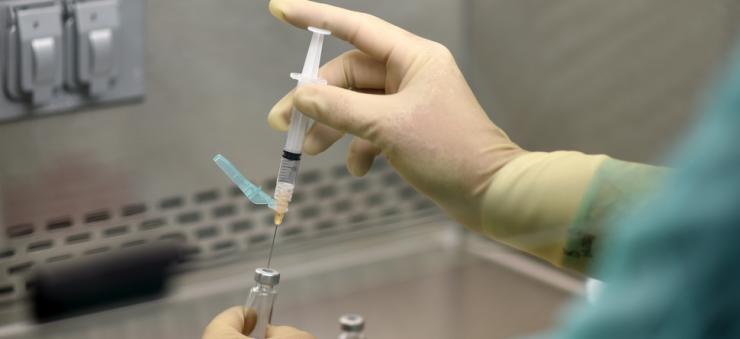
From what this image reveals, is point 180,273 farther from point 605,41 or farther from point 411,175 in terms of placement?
point 605,41

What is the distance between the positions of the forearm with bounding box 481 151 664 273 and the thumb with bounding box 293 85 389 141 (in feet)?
0.45

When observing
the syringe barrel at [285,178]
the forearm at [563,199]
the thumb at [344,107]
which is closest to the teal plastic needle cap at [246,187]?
the syringe barrel at [285,178]

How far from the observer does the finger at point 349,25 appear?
97cm

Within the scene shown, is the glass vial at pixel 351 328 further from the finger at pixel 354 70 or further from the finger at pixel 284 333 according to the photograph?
the finger at pixel 354 70

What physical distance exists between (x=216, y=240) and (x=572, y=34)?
2.07 feet

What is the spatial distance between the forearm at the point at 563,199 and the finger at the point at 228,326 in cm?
28

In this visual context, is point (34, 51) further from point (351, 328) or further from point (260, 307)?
point (351, 328)

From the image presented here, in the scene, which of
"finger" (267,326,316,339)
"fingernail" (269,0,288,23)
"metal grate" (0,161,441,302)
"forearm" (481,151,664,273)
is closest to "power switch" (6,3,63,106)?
"metal grate" (0,161,441,302)

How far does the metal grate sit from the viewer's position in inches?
48.4

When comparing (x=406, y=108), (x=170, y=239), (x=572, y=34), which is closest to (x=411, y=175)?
(x=406, y=108)

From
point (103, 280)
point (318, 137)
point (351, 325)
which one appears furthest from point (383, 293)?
point (318, 137)

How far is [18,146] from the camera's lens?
118 centimetres

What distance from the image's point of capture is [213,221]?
137 centimetres

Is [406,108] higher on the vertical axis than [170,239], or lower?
higher
